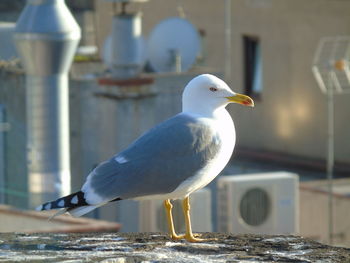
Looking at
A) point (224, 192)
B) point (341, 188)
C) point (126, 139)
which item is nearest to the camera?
point (224, 192)

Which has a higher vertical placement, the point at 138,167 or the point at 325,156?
the point at 138,167

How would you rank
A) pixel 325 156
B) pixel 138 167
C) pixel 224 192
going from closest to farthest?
1. pixel 138 167
2. pixel 224 192
3. pixel 325 156

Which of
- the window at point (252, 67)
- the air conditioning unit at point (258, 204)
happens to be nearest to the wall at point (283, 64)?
the window at point (252, 67)

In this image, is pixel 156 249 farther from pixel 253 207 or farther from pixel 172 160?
pixel 253 207

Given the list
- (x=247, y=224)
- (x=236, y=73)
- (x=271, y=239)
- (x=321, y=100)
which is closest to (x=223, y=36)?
(x=236, y=73)

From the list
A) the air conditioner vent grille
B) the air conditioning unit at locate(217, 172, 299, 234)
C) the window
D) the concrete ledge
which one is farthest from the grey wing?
the window

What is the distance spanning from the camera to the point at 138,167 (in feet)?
28.1

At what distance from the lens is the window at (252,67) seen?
3312cm

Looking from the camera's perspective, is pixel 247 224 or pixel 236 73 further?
pixel 236 73

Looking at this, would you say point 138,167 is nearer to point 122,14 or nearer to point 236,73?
point 122,14

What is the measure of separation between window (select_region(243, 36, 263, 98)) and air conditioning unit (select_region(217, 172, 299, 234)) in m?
13.2

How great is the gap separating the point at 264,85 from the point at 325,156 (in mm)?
2824

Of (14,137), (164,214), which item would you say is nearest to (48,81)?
(164,214)

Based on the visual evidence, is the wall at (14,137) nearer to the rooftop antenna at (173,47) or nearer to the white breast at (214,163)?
the rooftop antenna at (173,47)
